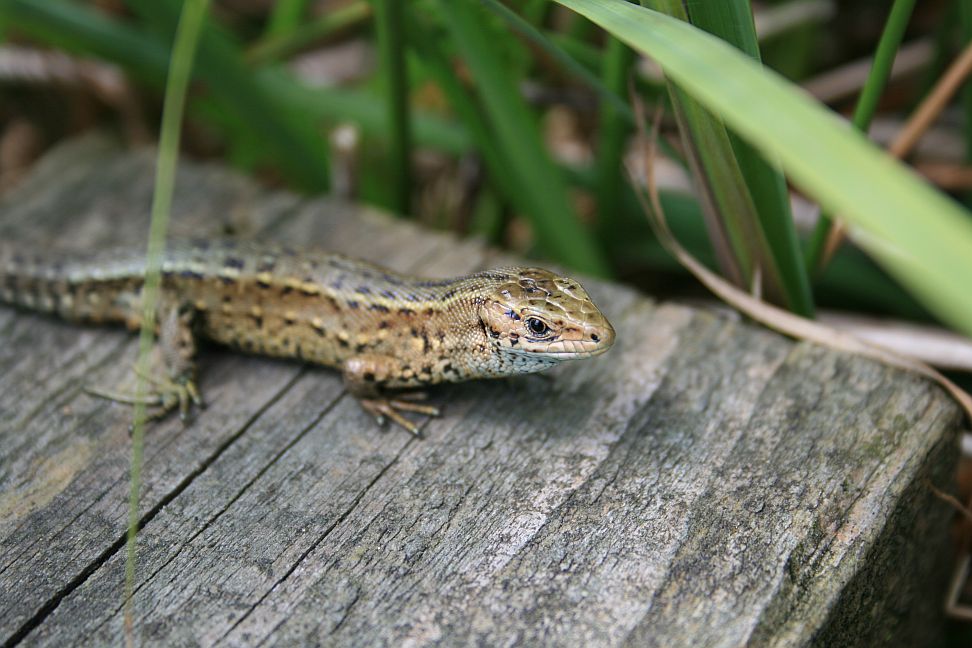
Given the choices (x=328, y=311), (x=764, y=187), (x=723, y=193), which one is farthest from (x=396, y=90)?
(x=764, y=187)

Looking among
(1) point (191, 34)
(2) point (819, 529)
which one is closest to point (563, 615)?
(2) point (819, 529)

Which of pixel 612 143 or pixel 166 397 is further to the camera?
pixel 612 143

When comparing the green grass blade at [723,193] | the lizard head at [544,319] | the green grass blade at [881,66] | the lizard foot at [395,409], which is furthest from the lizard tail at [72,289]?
the green grass blade at [881,66]

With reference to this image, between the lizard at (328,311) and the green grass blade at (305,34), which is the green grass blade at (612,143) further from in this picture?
the green grass blade at (305,34)

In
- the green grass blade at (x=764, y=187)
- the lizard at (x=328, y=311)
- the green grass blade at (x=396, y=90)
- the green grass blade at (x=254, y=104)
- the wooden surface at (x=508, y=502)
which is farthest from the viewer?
the green grass blade at (x=254, y=104)

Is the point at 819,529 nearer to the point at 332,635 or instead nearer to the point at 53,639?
the point at 332,635

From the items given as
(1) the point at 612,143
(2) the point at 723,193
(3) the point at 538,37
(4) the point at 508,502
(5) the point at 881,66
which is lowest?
(4) the point at 508,502

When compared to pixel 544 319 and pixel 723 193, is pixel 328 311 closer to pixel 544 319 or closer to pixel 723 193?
pixel 544 319

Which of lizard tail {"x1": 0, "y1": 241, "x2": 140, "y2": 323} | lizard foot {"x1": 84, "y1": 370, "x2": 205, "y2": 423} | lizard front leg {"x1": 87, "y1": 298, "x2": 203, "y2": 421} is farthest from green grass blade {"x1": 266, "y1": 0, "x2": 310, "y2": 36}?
lizard foot {"x1": 84, "y1": 370, "x2": 205, "y2": 423}
